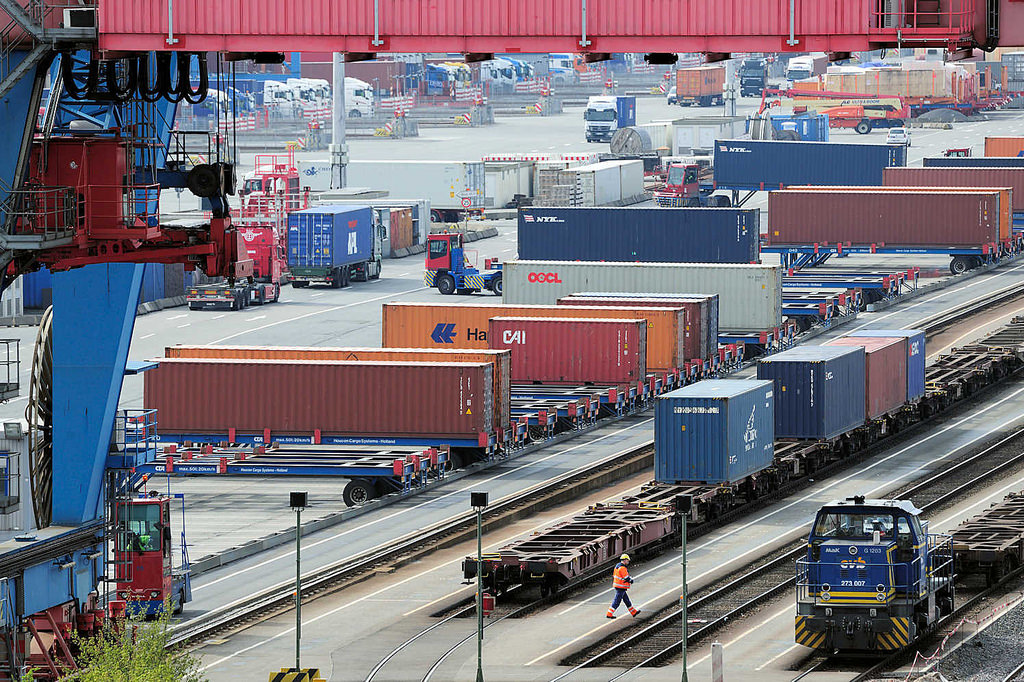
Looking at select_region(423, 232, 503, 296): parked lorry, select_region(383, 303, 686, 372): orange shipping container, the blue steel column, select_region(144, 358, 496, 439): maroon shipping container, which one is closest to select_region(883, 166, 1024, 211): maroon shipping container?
select_region(423, 232, 503, 296): parked lorry

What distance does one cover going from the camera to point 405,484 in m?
59.1

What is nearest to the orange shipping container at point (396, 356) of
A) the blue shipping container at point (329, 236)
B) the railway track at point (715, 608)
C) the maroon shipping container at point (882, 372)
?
the maroon shipping container at point (882, 372)

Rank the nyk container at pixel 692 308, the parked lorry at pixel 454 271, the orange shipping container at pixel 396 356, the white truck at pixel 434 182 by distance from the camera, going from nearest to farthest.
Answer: the orange shipping container at pixel 396 356
the nyk container at pixel 692 308
the parked lorry at pixel 454 271
the white truck at pixel 434 182

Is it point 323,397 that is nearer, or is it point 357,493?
point 357,493

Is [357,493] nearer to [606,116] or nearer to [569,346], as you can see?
[569,346]

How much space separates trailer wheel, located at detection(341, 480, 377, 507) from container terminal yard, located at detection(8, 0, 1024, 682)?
71 mm

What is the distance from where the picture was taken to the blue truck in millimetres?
101188

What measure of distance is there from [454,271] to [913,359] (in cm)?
3569

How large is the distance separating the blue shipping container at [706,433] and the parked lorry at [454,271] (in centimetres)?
4473

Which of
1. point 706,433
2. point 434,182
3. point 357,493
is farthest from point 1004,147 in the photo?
point 706,433

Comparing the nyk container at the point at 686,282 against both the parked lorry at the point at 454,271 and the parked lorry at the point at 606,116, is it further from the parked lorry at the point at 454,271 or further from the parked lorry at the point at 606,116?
the parked lorry at the point at 606,116

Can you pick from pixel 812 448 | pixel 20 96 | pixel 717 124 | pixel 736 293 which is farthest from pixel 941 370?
pixel 717 124

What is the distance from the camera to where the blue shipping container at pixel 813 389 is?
195 ft

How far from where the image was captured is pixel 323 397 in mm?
60406
